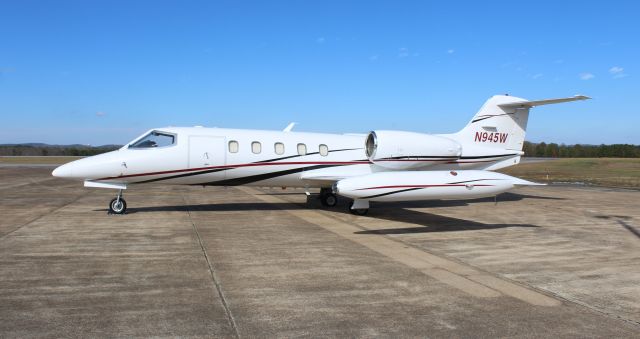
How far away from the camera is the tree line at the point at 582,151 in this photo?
303 feet

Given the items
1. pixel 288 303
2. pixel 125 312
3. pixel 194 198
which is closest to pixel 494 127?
pixel 194 198

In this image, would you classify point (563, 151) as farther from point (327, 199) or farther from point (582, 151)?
point (327, 199)

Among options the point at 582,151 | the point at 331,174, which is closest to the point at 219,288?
the point at 331,174

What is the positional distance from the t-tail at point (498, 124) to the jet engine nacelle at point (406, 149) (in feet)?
5.09

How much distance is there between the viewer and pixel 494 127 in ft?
55.0

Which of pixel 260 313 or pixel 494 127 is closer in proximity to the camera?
pixel 260 313

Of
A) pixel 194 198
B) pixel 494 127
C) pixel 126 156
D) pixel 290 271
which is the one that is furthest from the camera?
pixel 194 198

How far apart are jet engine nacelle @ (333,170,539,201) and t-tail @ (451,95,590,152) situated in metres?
5.08

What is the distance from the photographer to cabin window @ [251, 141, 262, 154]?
13.7m

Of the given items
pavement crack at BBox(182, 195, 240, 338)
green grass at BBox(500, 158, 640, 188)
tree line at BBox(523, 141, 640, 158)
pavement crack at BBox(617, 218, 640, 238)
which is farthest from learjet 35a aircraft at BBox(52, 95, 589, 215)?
tree line at BBox(523, 141, 640, 158)

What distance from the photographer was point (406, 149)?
48.2 feet

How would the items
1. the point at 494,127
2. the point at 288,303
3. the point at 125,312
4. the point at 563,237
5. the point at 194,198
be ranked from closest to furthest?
the point at 125,312
the point at 288,303
the point at 563,237
the point at 494,127
the point at 194,198

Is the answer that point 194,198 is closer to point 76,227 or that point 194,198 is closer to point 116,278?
point 76,227

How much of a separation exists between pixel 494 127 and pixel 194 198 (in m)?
11.2
